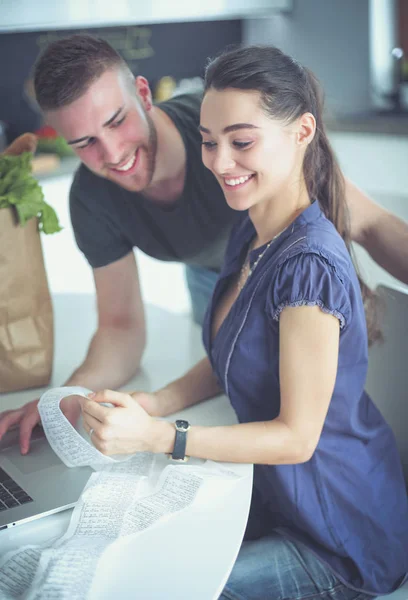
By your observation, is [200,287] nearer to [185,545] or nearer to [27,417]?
[27,417]

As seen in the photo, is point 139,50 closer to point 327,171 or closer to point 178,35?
point 178,35

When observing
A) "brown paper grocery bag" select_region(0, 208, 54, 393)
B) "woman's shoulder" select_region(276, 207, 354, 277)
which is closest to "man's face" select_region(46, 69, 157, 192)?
"brown paper grocery bag" select_region(0, 208, 54, 393)

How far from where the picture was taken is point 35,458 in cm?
110

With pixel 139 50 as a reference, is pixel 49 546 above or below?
below

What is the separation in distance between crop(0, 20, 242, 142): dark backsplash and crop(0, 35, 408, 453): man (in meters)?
1.73

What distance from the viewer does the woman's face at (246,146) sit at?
1.05m

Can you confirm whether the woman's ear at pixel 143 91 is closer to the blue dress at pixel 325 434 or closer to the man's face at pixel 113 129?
the man's face at pixel 113 129

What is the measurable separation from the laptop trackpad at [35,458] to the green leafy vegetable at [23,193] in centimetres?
37

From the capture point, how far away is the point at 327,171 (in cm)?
117

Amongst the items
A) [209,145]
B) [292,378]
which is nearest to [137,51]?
[209,145]

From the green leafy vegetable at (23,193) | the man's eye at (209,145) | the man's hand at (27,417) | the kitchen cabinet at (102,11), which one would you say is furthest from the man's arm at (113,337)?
the kitchen cabinet at (102,11)

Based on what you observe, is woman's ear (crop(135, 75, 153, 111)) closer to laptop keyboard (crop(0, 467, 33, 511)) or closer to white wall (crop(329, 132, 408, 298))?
laptop keyboard (crop(0, 467, 33, 511))

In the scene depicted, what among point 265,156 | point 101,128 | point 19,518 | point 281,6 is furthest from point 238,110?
point 281,6

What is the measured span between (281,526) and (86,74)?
823 mm
